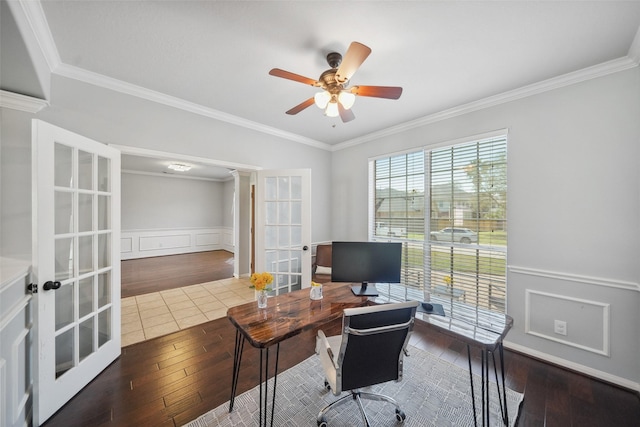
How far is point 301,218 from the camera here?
3486 mm

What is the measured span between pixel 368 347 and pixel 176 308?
3146mm

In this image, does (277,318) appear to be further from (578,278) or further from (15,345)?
(578,278)

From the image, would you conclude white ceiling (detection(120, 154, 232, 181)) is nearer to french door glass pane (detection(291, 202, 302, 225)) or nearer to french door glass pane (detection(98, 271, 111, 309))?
french door glass pane (detection(291, 202, 302, 225))

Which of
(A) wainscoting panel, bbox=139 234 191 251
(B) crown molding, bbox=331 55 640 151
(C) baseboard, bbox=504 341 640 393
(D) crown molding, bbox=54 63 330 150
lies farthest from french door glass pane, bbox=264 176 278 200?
(A) wainscoting panel, bbox=139 234 191 251

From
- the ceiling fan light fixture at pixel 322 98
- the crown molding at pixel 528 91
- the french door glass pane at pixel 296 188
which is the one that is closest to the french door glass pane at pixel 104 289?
the french door glass pane at pixel 296 188

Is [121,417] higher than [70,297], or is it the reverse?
[70,297]

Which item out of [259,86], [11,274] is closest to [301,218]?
[259,86]

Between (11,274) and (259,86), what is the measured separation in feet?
7.55

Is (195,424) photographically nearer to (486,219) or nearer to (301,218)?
(301,218)

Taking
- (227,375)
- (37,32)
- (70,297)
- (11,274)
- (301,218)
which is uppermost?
(37,32)

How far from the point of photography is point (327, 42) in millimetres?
1761

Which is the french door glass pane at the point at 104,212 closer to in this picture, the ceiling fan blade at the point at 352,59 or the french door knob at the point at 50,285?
the french door knob at the point at 50,285

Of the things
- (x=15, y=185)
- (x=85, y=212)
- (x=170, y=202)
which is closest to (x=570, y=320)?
(x=85, y=212)

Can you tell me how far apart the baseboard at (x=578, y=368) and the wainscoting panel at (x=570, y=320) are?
173 mm
